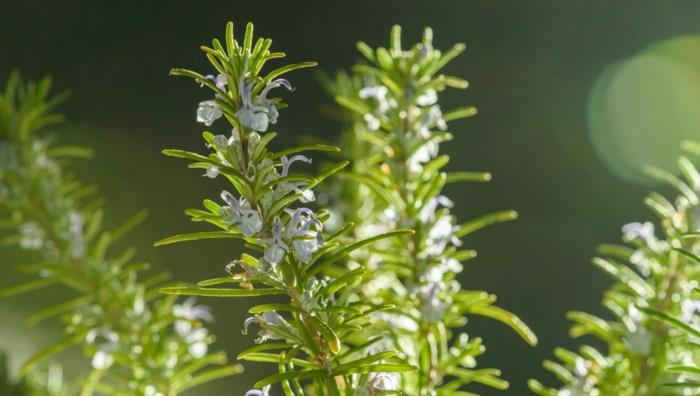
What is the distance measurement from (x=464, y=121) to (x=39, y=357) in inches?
43.0

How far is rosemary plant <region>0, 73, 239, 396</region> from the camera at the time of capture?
0.46m

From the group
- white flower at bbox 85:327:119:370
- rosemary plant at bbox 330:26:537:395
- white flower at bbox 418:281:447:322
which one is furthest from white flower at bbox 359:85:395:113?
white flower at bbox 85:327:119:370

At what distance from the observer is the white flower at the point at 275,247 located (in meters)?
0.28

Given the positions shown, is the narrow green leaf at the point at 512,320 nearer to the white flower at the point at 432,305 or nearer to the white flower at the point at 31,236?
the white flower at the point at 432,305

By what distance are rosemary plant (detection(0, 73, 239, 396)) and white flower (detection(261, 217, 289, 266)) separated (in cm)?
20

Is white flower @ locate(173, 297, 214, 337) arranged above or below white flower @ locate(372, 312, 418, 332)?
above

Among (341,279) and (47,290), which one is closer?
(341,279)

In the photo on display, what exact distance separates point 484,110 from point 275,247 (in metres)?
1.28

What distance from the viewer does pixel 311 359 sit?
0.29 metres

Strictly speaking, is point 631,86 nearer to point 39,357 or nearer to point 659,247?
point 659,247

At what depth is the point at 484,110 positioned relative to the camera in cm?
150

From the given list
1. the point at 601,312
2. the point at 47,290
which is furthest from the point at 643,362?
the point at 601,312

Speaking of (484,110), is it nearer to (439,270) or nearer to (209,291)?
(439,270)

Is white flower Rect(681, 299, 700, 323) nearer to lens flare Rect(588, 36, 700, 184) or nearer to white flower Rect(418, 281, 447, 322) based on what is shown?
white flower Rect(418, 281, 447, 322)
